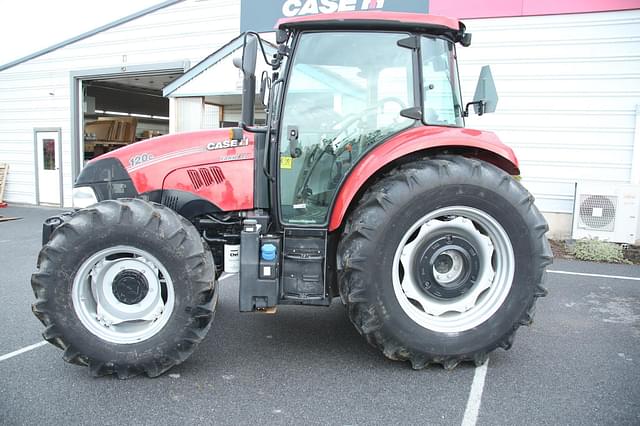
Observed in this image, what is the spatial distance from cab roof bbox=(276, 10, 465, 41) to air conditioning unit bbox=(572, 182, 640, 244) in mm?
6075

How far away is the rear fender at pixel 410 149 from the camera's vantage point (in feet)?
10.1

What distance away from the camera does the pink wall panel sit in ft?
26.5

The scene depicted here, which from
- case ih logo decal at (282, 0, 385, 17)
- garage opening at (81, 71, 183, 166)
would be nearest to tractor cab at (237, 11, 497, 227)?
case ih logo decal at (282, 0, 385, 17)

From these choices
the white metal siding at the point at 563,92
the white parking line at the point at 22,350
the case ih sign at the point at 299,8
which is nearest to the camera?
the white parking line at the point at 22,350

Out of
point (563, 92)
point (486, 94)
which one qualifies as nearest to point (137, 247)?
point (486, 94)

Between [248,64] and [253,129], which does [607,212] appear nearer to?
[253,129]

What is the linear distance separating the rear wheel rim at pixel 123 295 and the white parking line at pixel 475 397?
1913mm

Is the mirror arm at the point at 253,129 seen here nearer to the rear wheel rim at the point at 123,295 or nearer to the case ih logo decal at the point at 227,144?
the case ih logo decal at the point at 227,144

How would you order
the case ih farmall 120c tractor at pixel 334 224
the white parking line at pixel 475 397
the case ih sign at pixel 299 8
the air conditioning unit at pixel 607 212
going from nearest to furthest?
the white parking line at pixel 475 397 < the case ih farmall 120c tractor at pixel 334 224 < the air conditioning unit at pixel 607 212 < the case ih sign at pixel 299 8

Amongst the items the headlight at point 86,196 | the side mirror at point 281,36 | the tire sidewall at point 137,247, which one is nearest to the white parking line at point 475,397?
the tire sidewall at point 137,247

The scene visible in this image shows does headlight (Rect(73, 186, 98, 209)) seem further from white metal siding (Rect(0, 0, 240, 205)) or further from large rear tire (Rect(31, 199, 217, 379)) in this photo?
white metal siding (Rect(0, 0, 240, 205))

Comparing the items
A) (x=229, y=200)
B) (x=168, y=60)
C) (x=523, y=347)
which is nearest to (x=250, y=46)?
(x=229, y=200)

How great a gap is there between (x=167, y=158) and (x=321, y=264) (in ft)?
4.64

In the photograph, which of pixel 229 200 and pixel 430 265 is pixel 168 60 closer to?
pixel 229 200
